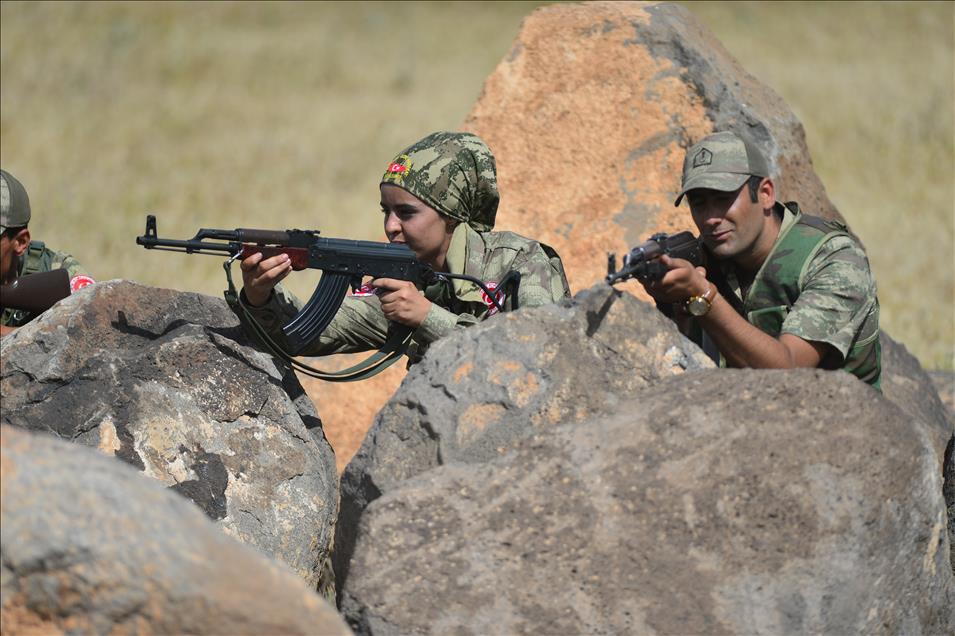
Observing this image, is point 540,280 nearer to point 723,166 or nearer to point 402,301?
point 402,301

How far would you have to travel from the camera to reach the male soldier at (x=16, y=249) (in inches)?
229

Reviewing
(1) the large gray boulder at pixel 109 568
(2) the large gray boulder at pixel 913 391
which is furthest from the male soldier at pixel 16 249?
(2) the large gray boulder at pixel 913 391

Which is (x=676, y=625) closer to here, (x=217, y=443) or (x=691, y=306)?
(x=691, y=306)

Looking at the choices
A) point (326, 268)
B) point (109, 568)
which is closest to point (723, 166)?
point (326, 268)

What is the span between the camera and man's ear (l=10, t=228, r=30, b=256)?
5.92 metres

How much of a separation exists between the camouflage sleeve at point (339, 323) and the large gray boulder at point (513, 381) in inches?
36.7

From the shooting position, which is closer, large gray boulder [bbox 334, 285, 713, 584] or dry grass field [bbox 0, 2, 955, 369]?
large gray boulder [bbox 334, 285, 713, 584]

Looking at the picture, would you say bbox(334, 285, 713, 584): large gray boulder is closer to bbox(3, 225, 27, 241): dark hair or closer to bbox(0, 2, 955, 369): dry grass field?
bbox(3, 225, 27, 241): dark hair

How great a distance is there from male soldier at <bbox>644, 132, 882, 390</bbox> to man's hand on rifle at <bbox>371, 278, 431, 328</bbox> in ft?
3.07

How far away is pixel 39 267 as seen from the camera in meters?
6.27

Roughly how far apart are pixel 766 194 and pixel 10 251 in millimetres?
3250

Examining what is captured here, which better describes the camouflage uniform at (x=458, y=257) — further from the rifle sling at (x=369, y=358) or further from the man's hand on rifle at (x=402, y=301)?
the man's hand on rifle at (x=402, y=301)

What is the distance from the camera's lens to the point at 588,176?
837cm

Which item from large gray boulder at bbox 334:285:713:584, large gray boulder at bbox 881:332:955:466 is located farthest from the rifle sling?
large gray boulder at bbox 881:332:955:466
